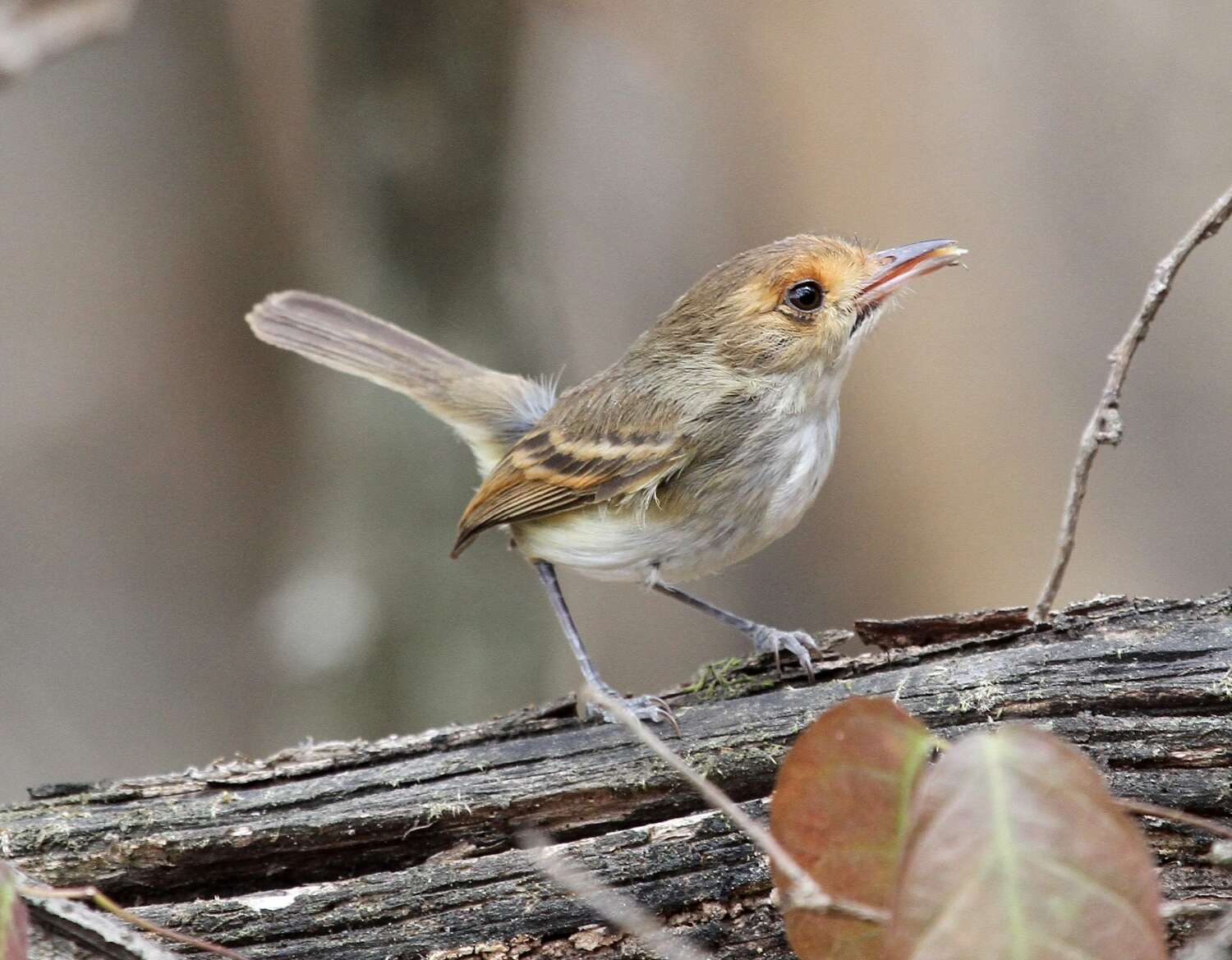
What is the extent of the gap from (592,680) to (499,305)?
2523 millimetres

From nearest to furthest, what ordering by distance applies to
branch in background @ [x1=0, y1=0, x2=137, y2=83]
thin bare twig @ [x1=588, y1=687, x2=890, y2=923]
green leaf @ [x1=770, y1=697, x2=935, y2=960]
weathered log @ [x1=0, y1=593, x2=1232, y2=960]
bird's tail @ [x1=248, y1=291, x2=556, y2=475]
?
thin bare twig @ [x1=588, y1=687, x2=890, y2=923]
green leaf @ [x1=770, y1=697, x2=935, y2=960]
weathered log @ [x1=0, y1=593, x2=1232, y2=960]
branch in background @ [x1=0, y1=0, x2=137, y2=83]
bird's tail @ [x1=248, y1=291, x2=556, y2=475]

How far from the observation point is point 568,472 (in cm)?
405

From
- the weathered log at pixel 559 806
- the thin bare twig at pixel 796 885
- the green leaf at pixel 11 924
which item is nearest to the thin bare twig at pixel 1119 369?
the weathered log at pixel 559 806

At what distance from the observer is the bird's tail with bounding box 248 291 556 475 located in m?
4.92

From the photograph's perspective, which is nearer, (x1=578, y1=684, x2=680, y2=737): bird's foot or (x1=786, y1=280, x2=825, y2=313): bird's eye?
(x1=578, y1=684, x2=680, y2=737): bird's foot

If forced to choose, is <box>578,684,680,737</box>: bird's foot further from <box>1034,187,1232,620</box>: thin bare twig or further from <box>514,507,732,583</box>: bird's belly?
<box>1034,187,1232,620</box>: thin bare twig

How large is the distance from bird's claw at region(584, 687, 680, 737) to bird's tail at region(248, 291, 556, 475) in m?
1.62

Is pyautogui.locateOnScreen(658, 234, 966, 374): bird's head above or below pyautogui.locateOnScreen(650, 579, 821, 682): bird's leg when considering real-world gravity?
above

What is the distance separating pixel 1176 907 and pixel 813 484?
238cm

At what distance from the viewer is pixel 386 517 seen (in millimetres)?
6141

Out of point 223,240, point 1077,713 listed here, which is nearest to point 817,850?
point 1077,713

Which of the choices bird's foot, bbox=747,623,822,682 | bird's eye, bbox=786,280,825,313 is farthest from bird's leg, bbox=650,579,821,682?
bird's eye, bbox=786,280,825,313

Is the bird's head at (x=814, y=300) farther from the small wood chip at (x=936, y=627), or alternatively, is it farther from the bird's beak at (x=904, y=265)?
the small wood chip at (x=936, y=627)

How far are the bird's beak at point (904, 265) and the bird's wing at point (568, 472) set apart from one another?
74 cm
